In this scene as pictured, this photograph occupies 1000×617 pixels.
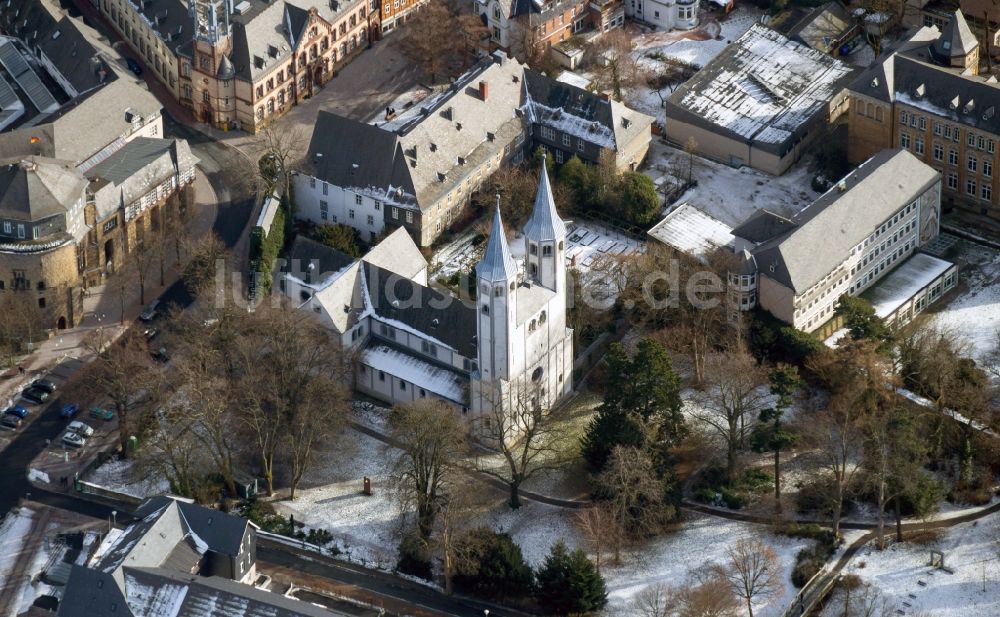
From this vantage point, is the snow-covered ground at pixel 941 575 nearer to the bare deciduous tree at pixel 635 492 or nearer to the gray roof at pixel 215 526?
the bare deciduous tree at pixel 635 492

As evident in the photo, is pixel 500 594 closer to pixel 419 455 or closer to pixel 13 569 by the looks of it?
pixel 419 455

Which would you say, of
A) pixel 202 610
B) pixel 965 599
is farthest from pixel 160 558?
pixel 965 599

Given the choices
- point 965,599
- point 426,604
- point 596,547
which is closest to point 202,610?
point 426,604

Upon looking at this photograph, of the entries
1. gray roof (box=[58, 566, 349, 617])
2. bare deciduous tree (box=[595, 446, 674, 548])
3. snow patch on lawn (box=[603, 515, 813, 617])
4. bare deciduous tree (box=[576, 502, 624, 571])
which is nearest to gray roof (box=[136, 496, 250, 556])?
gray roof (box=[58, 566, 349, 617])

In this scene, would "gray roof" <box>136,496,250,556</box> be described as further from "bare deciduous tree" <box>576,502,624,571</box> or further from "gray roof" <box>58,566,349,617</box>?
"bare deciduous tree" <box>576,502,624,571</box>

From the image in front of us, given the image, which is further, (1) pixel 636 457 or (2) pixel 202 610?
(1) pixel 636 457

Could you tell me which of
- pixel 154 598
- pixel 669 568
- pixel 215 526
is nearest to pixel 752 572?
pixel 669 568

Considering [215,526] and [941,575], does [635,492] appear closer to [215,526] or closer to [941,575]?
[941,575]
